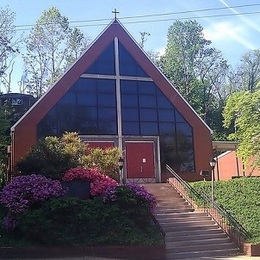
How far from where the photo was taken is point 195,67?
48.8m

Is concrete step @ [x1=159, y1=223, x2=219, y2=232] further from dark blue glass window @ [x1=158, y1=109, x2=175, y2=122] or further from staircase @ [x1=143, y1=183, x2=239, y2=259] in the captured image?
dark blue glass window @ [x1=158, y1=109, x2=175, y2=122]

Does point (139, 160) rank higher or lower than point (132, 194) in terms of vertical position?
higher

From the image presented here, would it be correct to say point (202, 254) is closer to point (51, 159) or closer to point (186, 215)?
point (186, 215)

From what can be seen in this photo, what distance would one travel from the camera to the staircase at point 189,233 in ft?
48.2

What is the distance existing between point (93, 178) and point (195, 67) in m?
33.9

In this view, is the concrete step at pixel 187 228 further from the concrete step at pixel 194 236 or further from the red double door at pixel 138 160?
the red double door at pixel 138 160

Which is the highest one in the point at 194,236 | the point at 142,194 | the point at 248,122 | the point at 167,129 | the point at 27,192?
the point at 167,129

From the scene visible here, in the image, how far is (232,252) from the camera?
590 inches

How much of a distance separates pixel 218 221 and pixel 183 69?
1276 inches

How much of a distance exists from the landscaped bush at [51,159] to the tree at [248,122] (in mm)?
9090

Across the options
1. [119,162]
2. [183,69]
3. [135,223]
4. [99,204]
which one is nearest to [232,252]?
[135,223]

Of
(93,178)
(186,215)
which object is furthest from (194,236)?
(93,178)

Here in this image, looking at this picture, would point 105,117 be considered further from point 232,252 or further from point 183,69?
point 183,69

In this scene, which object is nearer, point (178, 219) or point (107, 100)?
point (178, 219)
